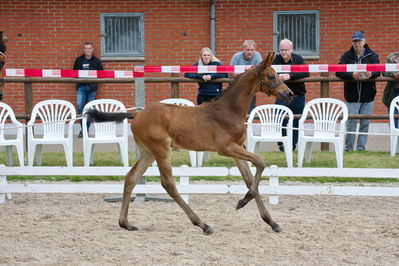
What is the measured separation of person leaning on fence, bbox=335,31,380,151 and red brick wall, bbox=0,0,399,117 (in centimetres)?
384

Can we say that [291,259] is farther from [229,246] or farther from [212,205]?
[212,205]

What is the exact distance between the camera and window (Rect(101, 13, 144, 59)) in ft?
53.7

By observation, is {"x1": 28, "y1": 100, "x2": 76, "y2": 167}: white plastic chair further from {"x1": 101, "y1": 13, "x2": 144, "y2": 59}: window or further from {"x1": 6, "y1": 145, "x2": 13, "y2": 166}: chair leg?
{"x1": 101, "y1": 13, "x2": 144, "y2": 59}: window

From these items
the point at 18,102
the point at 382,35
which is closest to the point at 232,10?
the point at 382,35

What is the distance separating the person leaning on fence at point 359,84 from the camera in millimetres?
11750

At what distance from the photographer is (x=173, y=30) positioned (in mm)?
16250

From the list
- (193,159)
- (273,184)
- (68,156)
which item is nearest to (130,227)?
(273,184)

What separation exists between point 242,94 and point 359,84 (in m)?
5.42

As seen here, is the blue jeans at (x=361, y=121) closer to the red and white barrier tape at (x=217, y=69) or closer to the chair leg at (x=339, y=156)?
the red and white barrier tape at (x=217, y=69)

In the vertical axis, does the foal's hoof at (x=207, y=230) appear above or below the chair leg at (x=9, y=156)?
below

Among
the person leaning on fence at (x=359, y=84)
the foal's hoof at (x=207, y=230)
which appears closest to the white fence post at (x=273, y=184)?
the foal's hoof at (x=207, y=230)

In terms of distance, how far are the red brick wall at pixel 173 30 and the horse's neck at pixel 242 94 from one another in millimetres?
9129

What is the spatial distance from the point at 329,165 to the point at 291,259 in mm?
5306

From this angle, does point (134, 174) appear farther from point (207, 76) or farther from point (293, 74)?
point (293, 74)
